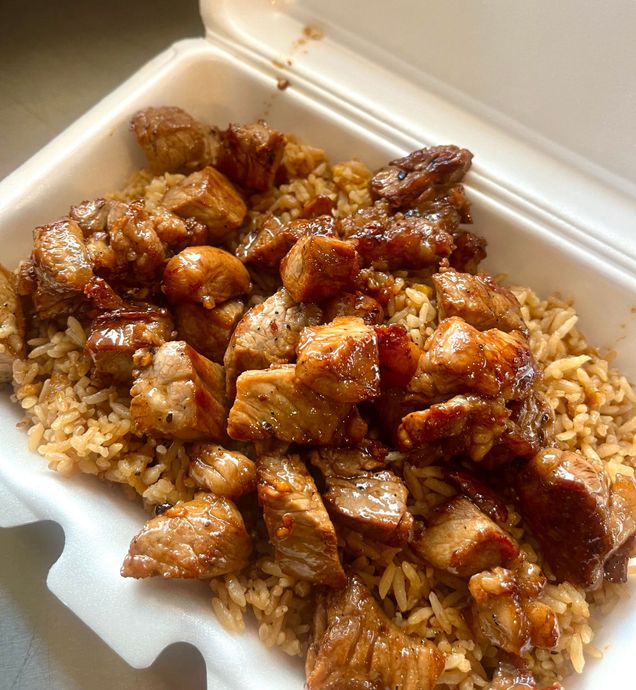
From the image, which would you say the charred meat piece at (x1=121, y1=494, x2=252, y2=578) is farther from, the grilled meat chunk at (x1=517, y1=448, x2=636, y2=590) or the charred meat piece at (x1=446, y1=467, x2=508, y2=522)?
the grilled meat chunk at (x1=517, y1=448, x2=636, y2=590)

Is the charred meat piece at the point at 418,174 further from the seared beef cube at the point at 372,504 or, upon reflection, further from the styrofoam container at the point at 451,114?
the seared beef cube at the point at 372,504

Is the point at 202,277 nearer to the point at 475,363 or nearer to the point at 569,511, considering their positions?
the point at 475,363

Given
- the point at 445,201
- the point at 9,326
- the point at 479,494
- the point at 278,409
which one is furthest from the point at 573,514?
the point at 9,326

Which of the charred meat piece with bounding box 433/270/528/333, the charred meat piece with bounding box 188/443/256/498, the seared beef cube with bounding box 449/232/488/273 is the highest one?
the seared beef cube with bounding box 449/232/488/273

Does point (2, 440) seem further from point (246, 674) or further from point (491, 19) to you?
point (491, 19)

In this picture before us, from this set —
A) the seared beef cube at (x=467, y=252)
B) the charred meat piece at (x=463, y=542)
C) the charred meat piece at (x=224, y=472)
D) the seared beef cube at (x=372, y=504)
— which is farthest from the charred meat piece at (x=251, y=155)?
the charred meat piece at (x=463, y=542)

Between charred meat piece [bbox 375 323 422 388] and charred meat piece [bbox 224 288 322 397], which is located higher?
charred meat piece [bbox 375 323 422 388]

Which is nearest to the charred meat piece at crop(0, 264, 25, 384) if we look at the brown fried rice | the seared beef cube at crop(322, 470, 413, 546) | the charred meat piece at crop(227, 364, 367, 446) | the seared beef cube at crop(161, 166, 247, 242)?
the brown fried rice
